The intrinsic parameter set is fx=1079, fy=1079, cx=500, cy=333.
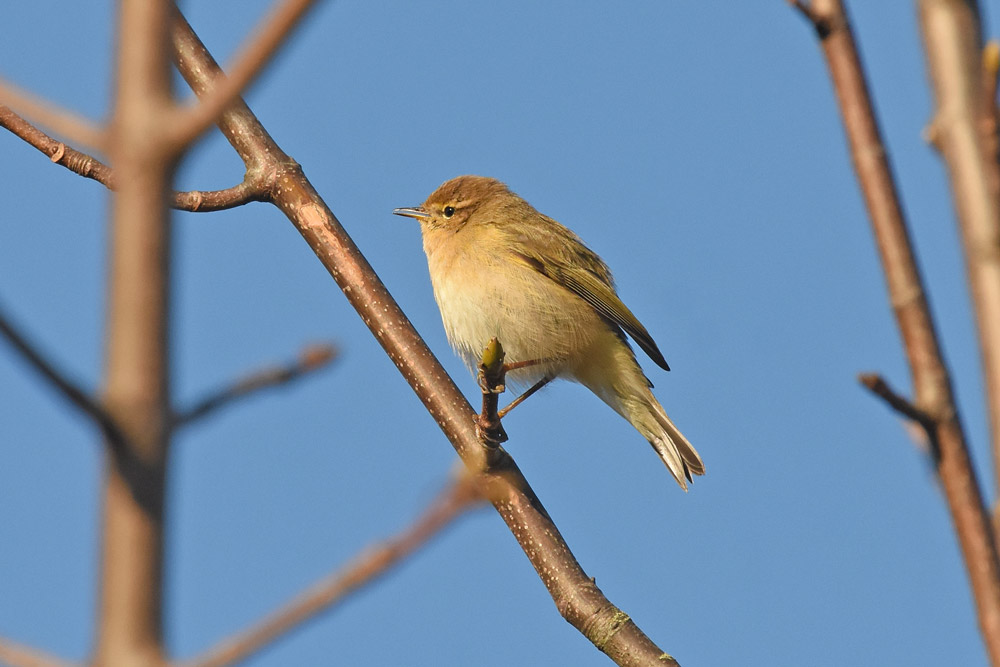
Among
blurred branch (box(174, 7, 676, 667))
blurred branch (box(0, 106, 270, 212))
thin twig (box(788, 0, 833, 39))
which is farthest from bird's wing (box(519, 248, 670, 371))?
thin twig (box(788, 0, 833, 39))

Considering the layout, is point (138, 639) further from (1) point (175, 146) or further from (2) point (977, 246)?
(2) point (977, 246)

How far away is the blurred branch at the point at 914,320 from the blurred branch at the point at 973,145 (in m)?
0.06

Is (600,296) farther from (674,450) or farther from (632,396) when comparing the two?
Result: (674,450)

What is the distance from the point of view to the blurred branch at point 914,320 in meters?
1.58

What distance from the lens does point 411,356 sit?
5324 millimetres

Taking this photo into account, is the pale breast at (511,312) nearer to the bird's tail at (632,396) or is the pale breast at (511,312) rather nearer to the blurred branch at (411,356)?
the bird's tail at (632,396)

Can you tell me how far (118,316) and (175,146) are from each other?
0.77 ft

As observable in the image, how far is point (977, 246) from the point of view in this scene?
1.58 m

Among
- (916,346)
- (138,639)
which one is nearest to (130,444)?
(138,639)

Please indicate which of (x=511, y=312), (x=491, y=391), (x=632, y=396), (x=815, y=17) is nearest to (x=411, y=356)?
(x=491, y=391)

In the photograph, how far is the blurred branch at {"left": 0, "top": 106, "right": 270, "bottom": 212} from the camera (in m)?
4.99

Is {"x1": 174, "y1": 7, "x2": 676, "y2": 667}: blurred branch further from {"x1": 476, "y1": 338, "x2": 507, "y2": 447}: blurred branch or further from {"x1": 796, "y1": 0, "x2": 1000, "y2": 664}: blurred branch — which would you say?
{"x1": 796, "y1": 0, "x2": 1000, "y2": 664}: blurred branch

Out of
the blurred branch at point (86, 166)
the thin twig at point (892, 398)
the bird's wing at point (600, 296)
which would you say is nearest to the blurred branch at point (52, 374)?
the thin twig at point (892, 398)

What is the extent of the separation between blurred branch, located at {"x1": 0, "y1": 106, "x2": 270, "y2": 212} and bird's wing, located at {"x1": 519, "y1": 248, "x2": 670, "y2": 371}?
2676mm
